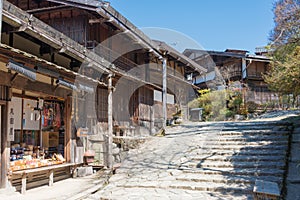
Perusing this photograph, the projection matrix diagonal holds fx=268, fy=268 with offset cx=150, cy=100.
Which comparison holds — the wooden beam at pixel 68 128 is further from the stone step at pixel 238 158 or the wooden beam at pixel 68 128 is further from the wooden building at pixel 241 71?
the wooden building at pixel 241 71

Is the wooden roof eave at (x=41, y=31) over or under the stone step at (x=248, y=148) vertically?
over

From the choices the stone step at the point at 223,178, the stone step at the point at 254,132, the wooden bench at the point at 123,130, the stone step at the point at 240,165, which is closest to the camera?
the stone step at the point at 223,178

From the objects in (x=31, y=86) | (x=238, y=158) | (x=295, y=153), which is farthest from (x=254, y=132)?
(x=31, y=86)

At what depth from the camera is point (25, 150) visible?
8.91m

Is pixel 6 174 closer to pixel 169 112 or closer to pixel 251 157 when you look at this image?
pixel 251 157

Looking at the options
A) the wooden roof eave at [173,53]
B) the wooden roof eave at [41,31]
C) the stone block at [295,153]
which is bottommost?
the stone block at [295,153]

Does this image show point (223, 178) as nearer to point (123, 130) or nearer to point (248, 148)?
point (248, 148)

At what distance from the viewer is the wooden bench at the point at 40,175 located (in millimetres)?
7324

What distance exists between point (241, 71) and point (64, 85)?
2511 cm

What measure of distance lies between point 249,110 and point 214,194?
1596 centimetres

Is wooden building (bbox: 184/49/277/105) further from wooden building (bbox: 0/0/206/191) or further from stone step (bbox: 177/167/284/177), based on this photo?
stone step (bbox: 177/167/284/177)

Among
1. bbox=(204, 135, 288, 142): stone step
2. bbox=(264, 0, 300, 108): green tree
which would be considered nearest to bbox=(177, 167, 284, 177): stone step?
bbox=(204, 135, 288, 142): stone step

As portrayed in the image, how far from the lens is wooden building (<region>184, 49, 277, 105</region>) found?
28438 mm

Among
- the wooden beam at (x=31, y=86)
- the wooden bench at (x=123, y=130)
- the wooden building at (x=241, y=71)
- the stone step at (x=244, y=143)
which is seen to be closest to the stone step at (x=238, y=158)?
the stone step at (x=244, y=143)
